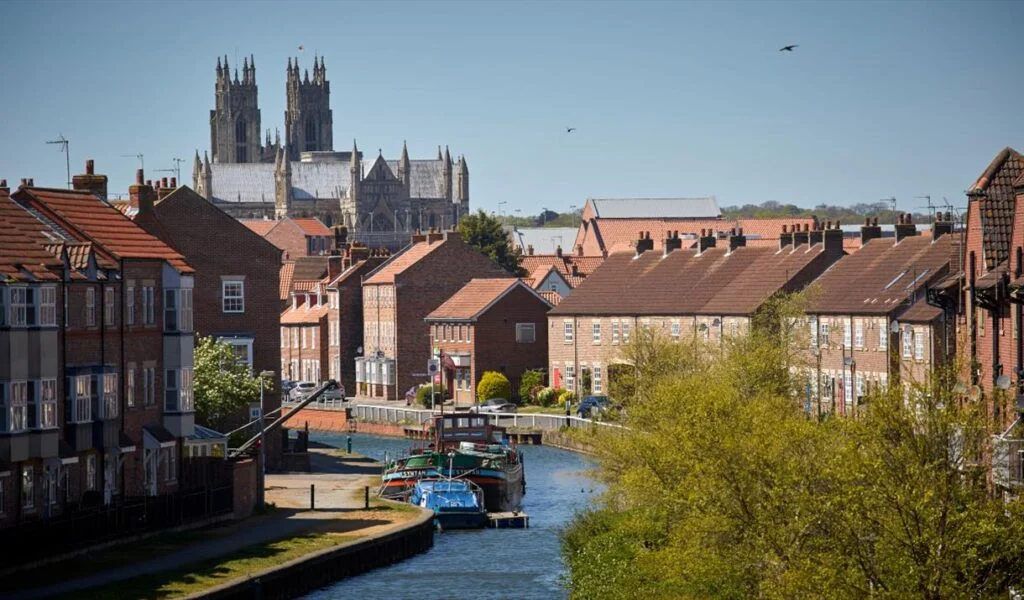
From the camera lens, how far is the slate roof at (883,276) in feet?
257

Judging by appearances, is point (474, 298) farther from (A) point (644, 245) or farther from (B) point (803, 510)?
(B) point (803, 510)

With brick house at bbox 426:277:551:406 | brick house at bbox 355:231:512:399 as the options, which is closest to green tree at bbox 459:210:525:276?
brick house at bbox 355:231:512:399

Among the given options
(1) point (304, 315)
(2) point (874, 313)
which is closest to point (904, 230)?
(2) point (874, 313)

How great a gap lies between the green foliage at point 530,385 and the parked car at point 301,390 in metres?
14.0

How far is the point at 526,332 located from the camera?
118 metres

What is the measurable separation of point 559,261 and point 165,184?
238ft

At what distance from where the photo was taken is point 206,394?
71500mm

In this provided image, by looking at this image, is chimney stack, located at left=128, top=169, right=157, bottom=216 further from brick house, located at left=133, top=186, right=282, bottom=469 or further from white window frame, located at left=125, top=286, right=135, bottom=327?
white window frame, located at left=125, top=286, right=135, bottom=327

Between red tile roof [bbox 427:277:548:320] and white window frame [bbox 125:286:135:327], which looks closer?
white window frame [bbox 125:286:135:327]

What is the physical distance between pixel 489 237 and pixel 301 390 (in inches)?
1640

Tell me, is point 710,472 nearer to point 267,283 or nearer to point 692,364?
point 692,364

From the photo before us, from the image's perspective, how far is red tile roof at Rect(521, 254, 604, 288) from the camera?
13738 cm

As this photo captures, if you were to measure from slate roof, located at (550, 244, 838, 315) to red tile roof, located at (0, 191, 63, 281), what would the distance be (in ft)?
149

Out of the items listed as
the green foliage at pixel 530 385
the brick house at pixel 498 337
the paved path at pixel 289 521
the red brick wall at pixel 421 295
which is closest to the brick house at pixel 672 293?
the green foliage at pixel 530 385
